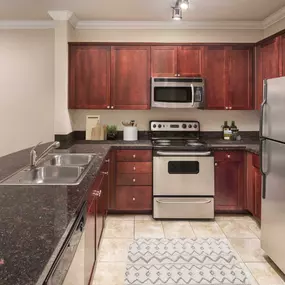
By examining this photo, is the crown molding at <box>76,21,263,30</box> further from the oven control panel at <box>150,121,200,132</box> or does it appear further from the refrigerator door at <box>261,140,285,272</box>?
the refrigerator door at <box>261,140,285,272</box>

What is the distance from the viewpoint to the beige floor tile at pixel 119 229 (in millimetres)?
3371

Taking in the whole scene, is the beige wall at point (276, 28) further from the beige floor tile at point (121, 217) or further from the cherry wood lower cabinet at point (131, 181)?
the beige floor tile at point (121, 217)

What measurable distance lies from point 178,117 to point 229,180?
1.16 metres

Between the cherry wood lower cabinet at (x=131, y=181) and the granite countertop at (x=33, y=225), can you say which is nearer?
the granite countertop at (x=33, y=225)

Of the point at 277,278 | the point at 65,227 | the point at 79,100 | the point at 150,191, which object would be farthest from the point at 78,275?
the point at 79,100

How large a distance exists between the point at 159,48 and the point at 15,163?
Result: 95.1 inches

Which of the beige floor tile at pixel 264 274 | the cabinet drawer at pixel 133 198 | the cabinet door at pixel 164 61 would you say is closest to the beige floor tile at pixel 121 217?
the cabinet drawer at pixel 133 198

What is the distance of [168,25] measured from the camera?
429cm

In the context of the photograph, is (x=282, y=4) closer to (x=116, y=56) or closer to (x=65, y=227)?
(x=116, y=56)

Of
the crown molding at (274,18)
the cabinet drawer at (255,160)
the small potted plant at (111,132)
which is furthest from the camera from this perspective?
the small potted plant at (111,132)

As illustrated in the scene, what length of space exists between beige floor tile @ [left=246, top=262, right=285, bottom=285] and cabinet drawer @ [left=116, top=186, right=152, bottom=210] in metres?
1.50

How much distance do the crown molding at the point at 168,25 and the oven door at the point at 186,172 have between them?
1.77 metres

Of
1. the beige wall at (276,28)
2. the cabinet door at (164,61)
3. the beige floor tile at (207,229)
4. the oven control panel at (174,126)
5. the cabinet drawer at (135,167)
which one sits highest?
the beige wall at (276,28)

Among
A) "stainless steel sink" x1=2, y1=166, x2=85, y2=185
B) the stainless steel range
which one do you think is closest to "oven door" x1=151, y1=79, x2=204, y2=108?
the stainless steel range
